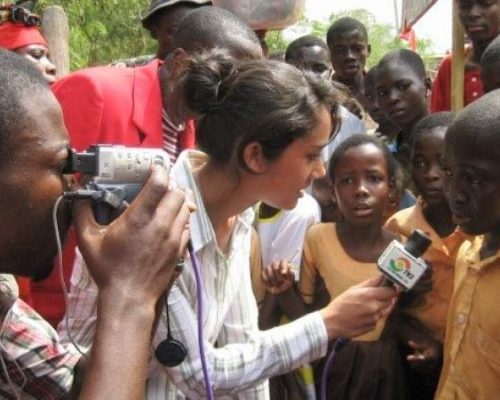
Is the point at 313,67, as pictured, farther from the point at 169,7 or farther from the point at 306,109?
the point at 306,109

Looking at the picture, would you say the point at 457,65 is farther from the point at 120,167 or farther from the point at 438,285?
the point at 120,167

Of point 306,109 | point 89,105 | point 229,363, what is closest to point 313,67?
point 89,105

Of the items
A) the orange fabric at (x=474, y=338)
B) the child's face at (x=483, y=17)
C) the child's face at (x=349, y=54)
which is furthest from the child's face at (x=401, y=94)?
the orange fabric at (x=474, y=338)

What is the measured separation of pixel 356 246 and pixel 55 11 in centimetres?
263

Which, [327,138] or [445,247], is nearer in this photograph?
[327,138]

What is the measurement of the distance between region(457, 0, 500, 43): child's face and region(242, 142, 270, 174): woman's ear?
1909mm

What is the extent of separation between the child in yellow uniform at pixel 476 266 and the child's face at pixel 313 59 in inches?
88.5

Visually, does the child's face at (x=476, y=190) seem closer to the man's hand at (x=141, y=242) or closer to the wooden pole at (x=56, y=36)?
the man's hand at (x=141, y=242)

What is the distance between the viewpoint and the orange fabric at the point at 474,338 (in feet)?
6.70

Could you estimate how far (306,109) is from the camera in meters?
2.01

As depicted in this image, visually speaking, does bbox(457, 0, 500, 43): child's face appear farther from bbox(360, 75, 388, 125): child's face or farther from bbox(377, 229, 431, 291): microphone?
bbox(377, 229, 431, 291): microphone

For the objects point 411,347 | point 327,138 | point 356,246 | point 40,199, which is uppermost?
point 40,199

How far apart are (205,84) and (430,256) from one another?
1112 millimetres

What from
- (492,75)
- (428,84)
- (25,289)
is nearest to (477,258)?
(492,75)
